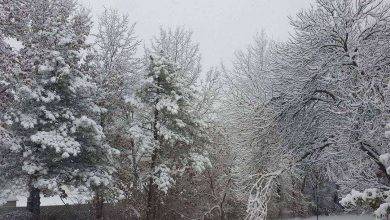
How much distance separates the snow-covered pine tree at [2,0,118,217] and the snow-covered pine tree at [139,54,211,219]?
2.29 meters

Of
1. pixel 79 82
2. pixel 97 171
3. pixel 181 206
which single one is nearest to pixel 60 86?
pixel 79 82

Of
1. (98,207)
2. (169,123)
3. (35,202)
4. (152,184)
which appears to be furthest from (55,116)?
(98,207)

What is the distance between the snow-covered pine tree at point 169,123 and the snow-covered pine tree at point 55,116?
7.51 ft

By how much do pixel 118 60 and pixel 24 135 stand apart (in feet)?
25.2

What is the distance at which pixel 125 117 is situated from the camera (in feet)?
79.2

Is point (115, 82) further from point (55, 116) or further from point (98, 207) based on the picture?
point (98, 207)

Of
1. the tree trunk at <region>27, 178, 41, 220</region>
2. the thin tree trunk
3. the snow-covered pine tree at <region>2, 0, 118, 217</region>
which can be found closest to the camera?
the snow-covered pine tree at <region>2, 0, 118, 217</region>

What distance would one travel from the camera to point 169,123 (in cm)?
2147

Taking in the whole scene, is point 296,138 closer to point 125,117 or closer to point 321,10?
point 321,10

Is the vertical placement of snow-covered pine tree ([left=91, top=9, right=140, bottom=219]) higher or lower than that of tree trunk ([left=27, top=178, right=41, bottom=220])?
higher

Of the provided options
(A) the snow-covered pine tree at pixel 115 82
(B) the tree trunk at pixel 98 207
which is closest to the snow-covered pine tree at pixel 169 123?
(A) the snow-covered pine tree at pixel 115 82

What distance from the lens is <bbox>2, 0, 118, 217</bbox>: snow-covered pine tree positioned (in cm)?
1852

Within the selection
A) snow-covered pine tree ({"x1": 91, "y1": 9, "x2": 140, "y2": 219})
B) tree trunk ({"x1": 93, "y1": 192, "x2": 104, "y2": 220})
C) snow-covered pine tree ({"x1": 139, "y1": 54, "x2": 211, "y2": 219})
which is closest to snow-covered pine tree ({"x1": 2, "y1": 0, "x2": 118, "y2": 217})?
snow-covered pine tree ({"x1": 91, "y1": 9, "x2": 140, "y2": 219})

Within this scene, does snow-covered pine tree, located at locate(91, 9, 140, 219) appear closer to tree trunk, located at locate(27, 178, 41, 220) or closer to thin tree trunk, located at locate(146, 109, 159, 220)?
thin tree trunk, located at locate(146, 109, 159, 220)
